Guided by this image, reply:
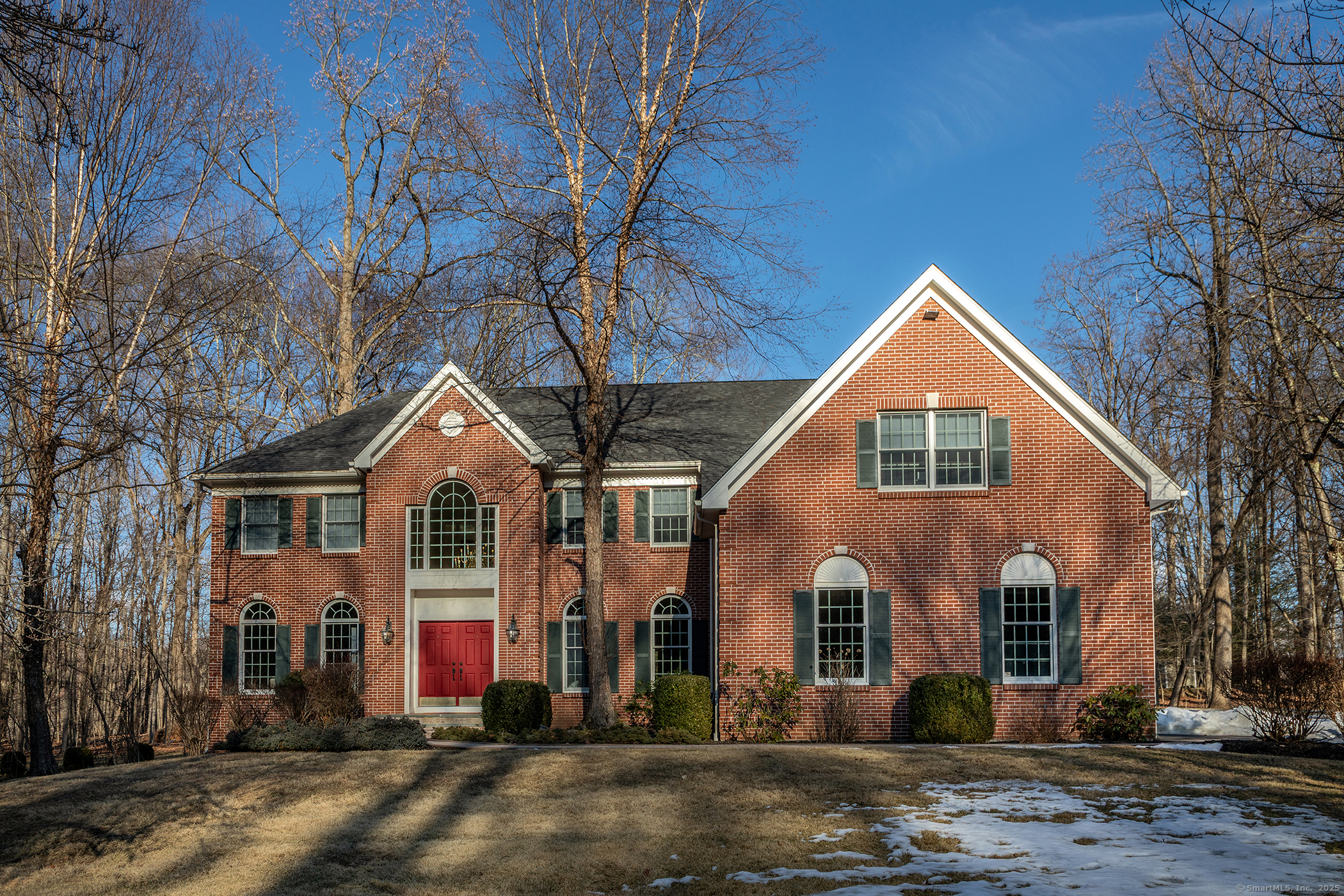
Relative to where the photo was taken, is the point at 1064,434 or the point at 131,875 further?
the point at 1064,434

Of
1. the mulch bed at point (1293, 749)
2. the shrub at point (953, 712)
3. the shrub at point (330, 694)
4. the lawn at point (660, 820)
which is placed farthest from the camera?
the shrub at point (330, 694)

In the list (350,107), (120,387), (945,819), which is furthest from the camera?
(350,107)

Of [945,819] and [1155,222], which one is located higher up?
[1155,222]

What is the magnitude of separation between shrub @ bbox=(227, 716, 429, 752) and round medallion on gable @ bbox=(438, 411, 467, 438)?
24.5 ft

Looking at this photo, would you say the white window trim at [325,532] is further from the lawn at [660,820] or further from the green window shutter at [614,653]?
the lawn at [660,820]

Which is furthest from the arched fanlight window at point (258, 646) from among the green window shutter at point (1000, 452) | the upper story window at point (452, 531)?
the green window shutter at point (1000, 452)

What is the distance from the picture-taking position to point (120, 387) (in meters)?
12.6

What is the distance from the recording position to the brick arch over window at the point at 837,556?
760 inches

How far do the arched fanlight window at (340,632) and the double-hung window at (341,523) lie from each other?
1.29 metres

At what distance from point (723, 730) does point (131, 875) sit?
11033 millimetres

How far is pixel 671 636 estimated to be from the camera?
893 inches

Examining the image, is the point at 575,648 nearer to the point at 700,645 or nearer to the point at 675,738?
the point at 700,645

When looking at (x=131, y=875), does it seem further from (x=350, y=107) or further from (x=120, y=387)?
(x=350, y=107)

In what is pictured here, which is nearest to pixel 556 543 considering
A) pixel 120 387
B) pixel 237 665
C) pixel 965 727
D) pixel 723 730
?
pixel 723 730
